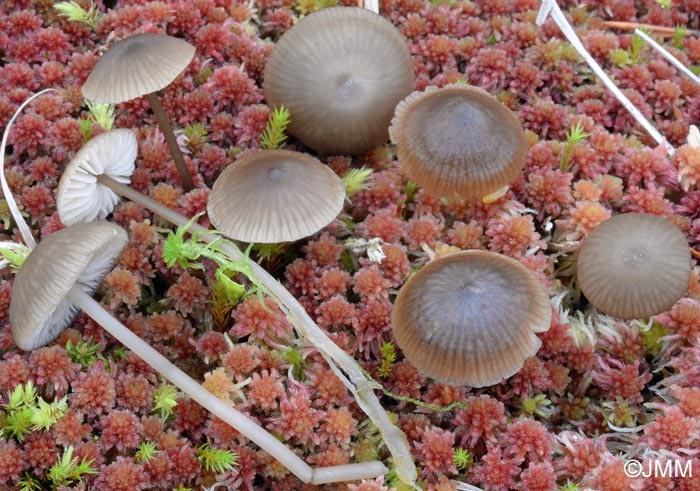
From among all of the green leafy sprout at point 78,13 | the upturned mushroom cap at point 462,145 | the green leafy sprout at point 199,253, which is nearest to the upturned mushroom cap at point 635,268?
the upturned mushroom cap at point 462,145

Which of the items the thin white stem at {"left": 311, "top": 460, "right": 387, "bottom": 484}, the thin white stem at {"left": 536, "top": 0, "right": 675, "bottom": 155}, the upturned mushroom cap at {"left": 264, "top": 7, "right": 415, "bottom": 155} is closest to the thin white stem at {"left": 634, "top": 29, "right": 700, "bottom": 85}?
the thin white stem at {"left": 536, "top": 0, "right": 675, "bottom": 155}

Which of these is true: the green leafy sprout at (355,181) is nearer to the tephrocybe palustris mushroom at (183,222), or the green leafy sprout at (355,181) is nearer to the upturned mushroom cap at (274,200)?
the upturned mushroom cap at (274,200)

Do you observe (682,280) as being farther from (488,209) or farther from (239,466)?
(239,466)

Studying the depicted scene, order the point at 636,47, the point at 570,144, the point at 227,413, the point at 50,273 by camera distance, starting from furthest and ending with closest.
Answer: the point at 636,47, the point at 570,144, the point at 227,413, the point at 50,273

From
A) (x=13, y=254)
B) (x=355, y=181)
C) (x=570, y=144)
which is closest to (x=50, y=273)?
(x=13, y=254)

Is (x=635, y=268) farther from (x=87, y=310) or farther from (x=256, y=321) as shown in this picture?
(x=87, y=310)

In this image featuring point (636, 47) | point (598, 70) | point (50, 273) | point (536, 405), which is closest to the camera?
point (50, 273)
